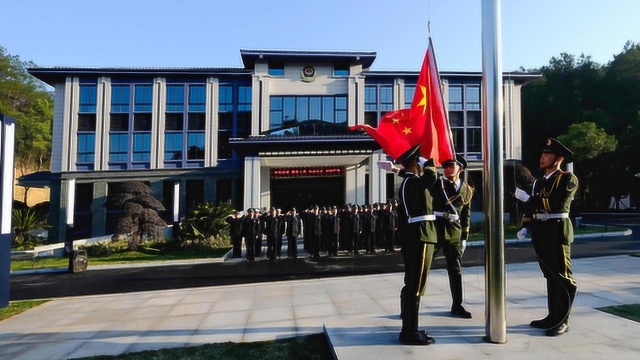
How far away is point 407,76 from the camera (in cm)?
2808

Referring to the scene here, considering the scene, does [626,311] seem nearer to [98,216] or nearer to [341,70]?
[341,70]

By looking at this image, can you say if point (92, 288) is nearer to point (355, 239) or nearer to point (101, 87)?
point (355, 239)

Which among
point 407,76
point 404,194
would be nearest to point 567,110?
point 407,76

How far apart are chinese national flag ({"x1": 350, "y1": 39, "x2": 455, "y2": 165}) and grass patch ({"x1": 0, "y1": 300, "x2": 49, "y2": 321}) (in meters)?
8.19

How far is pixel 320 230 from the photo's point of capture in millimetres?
13391

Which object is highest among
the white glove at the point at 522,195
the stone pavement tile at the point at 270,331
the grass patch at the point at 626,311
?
the white glove at the point at 522,195

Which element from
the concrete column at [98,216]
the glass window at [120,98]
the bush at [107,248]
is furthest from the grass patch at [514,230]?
the glass window at [120,98]

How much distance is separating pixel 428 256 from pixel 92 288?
9024 millimetres

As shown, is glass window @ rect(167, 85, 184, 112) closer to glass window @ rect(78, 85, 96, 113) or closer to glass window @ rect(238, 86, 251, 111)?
glass window @ rect(238, 86, 251, 111)

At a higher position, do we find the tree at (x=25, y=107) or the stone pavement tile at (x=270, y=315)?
the tree at (x=25, y=107)

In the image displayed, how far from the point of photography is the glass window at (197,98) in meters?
27.0

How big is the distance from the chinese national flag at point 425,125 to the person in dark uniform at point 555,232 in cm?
162

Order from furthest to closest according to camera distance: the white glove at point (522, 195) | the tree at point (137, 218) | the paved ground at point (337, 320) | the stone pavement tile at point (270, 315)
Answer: the tree at point (137, 218) → the stone pavement tile at point (270, 315) → the white glove at point (522, 195) → the paved ground at point (337, 320)

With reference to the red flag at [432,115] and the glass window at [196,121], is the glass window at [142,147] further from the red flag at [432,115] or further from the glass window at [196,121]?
the red flag at [432,115]
